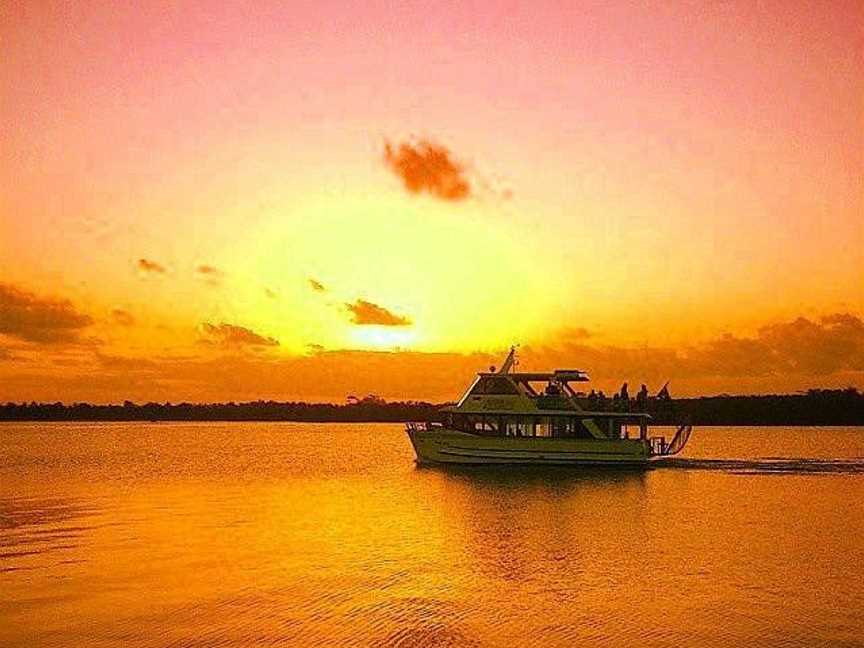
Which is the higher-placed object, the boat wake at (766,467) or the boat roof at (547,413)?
the boat roof at (547,413)

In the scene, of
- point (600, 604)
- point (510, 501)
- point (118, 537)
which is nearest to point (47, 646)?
point (600, 604)

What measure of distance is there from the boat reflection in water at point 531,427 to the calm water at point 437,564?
2554 millimetres

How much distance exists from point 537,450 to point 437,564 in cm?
2786

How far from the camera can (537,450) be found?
2114 inches

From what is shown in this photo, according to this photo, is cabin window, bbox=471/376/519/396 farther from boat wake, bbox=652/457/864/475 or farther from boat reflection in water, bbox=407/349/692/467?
boat wake, bbox=652/457/864/475

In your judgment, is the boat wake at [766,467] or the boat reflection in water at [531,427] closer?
the boat reflection in water at [531,427]

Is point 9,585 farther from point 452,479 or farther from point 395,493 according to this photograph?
point 452,479

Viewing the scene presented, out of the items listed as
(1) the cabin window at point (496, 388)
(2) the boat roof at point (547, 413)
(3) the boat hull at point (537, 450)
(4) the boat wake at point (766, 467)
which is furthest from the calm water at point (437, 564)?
(4) the boat wake at point (766, 467)

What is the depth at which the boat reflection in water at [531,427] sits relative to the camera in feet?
175

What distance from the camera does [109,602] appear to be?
2112 cm

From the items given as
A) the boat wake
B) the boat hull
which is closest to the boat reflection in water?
the boat hull

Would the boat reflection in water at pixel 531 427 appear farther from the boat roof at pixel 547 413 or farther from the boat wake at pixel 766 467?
the boat wake at pixel 766 467

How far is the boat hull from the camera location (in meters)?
53.5

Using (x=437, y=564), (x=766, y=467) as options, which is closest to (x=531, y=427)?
(x=766, y=467)
